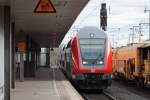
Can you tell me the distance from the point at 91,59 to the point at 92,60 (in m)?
0.08

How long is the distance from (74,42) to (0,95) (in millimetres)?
11956

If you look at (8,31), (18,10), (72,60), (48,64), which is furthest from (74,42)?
(48,64)

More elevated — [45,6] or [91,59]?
[45,6]

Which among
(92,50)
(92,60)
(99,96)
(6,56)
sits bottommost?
(99,96)

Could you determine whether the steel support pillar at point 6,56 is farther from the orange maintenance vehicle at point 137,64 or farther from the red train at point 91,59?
the orange maintenance vehicle at point 137,64

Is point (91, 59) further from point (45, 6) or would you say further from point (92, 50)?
point (45, 6)

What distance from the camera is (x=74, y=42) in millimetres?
29500

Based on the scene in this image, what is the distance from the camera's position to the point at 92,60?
2870 centimetres

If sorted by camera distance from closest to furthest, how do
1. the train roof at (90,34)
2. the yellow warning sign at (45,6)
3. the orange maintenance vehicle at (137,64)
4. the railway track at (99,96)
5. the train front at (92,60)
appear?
the yellow warning sign at (45,6)
the railway track at (99,96)
the train front at (92,60)
the orange maintenance vehicle at (137,64)
the train roof at (90,34)

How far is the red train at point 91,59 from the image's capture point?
92.9 ft

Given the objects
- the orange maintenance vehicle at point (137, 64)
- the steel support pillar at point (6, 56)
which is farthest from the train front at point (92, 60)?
the steel support pillar at point (6, 56)

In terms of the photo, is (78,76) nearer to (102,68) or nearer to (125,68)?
(102,68)

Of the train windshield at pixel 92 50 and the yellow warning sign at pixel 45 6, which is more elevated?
the yellow warning sign at pixel 45 6

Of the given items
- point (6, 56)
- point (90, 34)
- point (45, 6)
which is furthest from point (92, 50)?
point (45, 6)
